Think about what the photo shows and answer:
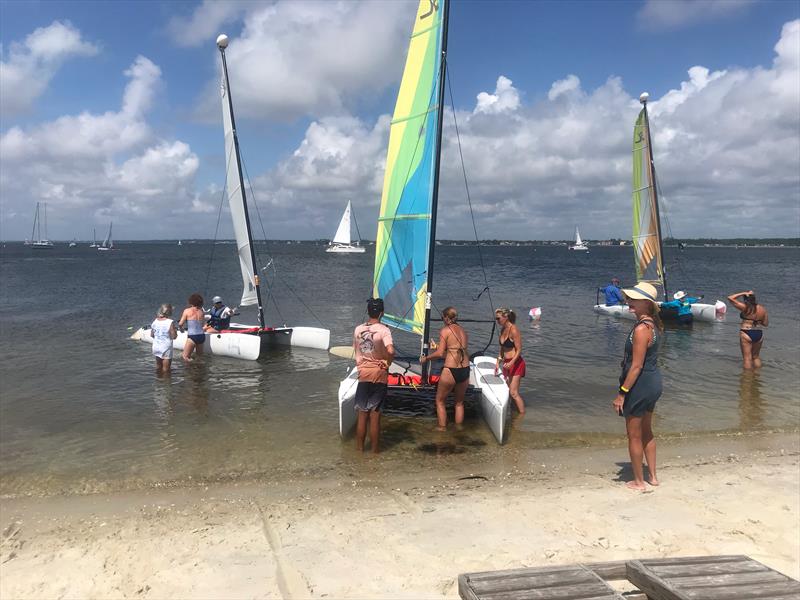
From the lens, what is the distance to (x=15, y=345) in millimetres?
15844

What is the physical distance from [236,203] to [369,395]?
381 inches

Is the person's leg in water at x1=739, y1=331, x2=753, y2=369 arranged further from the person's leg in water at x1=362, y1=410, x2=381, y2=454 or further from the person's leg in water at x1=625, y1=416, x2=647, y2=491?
the person's leg in water at x1=362, y1=410, x2=381, y2=454

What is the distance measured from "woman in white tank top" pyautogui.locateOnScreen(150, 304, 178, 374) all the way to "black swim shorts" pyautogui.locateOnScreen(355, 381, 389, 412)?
254 inches

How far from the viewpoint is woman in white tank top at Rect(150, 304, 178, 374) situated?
457 inches

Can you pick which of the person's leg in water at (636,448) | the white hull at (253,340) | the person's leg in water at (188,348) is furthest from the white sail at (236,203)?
the person's leg in water at (636,448)

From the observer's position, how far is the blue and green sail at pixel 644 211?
2131 cm

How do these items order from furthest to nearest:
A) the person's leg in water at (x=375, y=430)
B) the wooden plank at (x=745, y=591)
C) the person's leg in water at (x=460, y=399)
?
the person's leg in water at (x=460, y=399) < the person's leg in water at (x=375, y=430) < the wooden plank at (x=745, y=591)

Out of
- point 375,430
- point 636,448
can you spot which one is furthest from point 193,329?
point 636,448

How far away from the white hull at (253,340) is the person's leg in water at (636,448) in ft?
32.2

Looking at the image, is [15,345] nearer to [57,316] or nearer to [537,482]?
[57,316]

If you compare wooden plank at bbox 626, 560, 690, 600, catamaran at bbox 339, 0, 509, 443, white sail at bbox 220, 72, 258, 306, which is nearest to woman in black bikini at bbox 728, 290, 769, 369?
catamaran at bbox 339, 0, 509, 443

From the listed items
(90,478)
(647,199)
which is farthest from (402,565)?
(647,199)

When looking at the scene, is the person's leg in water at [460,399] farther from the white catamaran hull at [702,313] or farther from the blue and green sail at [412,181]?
the white catamaran hull at [702,313]

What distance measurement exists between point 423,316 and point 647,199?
16.7 m
